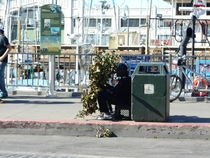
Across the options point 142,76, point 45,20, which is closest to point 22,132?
Result: point 142,76

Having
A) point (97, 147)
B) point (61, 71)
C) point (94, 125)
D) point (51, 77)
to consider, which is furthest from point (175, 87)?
point (97, 147)

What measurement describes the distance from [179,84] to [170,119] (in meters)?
3.91

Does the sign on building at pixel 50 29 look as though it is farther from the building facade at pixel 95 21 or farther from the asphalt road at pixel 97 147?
the building facade at pixel 95 21

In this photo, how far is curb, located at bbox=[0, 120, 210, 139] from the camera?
32.5ft

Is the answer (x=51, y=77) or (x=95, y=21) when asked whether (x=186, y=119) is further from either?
(x=95, y=21)

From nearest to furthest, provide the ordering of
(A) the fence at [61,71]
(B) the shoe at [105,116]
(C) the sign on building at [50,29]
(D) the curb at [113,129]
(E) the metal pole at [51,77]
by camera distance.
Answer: (D) the curb at [113,129] < (B) the shoe at [105,116] < (C) the sign on building at [50,29] < (E) the metal pole at [51,77] < (A) the fence at [61,71]

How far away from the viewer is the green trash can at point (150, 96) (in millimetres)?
9953

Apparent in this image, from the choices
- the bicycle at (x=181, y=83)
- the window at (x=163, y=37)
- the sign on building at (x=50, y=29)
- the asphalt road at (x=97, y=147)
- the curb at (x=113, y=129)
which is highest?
the sign on building at (x=50, y=29)

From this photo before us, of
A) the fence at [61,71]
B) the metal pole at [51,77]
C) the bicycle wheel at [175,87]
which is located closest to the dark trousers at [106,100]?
the bicycle wheel at [175,87]

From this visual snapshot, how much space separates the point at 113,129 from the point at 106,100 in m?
0.58

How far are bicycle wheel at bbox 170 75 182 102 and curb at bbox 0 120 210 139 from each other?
4.18 metres

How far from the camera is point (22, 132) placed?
1043 cm

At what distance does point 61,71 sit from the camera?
55.6 ft

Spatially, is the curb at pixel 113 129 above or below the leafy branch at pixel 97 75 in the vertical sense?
below
